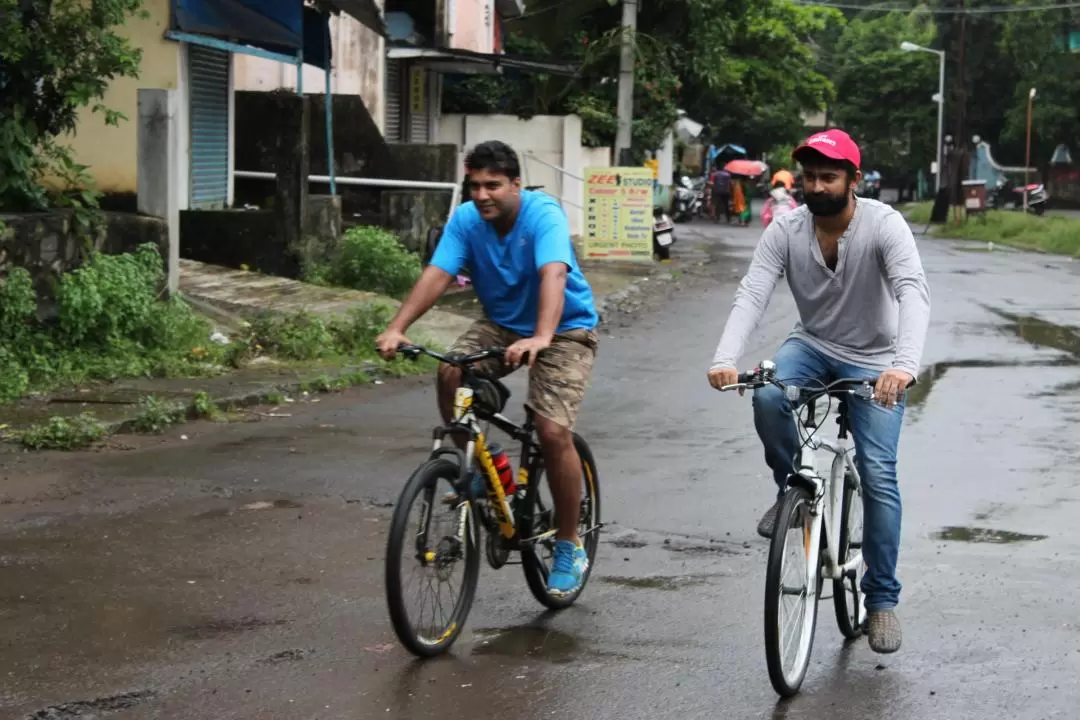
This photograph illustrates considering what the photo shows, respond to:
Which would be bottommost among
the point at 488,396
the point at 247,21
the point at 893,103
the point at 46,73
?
the point at 488,396

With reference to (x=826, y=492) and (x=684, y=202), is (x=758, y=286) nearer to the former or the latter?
(x=826, y=492)

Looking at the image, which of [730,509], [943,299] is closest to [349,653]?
[730,509]

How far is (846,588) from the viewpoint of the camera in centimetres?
545

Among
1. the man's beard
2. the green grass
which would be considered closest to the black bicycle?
the man's beard

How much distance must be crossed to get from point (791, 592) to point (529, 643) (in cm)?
109

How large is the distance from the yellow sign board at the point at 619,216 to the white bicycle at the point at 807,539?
722 inches

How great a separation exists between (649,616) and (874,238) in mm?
1693

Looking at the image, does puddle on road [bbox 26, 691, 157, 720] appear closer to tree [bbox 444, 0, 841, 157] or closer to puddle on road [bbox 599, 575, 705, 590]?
puddle on road [bbox 599, 575, 705, 590]

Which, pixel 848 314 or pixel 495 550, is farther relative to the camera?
pixel 495 550

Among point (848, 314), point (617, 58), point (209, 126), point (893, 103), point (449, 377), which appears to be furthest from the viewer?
point (893, 103)

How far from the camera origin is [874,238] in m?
5.16

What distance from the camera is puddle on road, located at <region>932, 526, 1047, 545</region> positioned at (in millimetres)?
7191

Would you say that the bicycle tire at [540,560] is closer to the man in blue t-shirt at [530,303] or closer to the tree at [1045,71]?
the man in blue t-shirt at [530,303]

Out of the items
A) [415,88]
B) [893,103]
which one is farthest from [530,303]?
[893,103]
